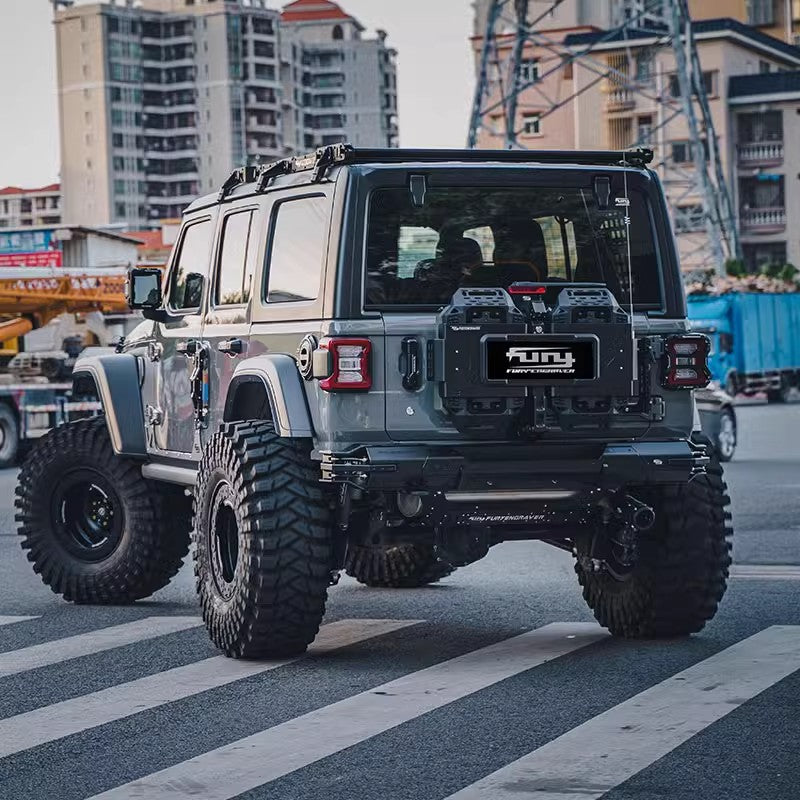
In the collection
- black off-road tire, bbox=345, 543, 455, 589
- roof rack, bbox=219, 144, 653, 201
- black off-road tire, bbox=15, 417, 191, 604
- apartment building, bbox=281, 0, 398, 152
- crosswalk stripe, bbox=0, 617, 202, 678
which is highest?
apartment building, bbox=281, 0, 398, 152

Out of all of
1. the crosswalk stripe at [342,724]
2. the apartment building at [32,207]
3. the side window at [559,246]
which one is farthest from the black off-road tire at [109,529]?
the apartment building at [32,207]

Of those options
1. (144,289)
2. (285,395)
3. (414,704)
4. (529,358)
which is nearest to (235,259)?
(144,289)

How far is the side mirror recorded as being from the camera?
10.8 m

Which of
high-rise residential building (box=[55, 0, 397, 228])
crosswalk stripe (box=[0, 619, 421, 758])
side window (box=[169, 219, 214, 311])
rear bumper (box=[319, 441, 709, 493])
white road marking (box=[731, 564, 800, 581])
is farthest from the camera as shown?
high-rise residential building (box=[55, 0, 397, 228])

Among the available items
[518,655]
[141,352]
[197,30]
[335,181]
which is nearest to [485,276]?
[335,181]

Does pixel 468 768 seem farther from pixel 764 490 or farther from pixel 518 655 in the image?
pixel 764 490

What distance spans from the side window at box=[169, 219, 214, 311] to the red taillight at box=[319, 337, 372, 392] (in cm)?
204

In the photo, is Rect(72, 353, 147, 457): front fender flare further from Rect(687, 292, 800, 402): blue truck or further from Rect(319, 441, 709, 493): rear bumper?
Rect(687, 292, 800, 402): blue truck

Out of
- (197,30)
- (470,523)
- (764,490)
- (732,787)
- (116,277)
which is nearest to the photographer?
(732,787)

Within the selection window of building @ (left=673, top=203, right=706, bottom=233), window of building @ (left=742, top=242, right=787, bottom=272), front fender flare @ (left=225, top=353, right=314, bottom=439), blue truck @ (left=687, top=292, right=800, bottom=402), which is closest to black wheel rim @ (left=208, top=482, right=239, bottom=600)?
A: front fender flare @ (left=225, top=353, right=314, bottom=439)

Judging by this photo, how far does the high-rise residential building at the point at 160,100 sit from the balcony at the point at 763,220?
85.9 metres

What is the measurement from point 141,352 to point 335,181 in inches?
109

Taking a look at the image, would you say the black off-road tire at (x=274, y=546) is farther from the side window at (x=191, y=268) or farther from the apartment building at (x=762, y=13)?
the apartment building at (x=762, y=13)

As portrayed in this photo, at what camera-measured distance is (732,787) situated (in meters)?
6.05
